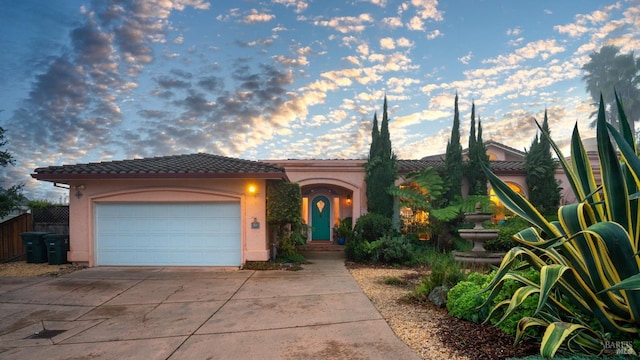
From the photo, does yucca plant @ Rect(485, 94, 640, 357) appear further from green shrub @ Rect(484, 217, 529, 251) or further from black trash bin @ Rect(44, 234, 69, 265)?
black trash bin @ Rect(44, 234, 69, 265)

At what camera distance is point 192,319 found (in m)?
5.13

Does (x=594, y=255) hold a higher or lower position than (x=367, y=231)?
higher

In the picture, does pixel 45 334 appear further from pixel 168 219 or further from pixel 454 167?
pixel 454 167

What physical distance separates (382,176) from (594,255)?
10208mm

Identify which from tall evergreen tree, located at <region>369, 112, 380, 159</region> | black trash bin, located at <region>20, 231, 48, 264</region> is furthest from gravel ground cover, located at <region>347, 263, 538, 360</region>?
black trash bin, located at <region>20, 231, 48, 264</region>

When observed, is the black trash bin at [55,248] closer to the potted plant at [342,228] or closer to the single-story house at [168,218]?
the single-story house at [168,218]

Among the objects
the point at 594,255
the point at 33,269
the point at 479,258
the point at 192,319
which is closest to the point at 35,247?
the point at 33,269

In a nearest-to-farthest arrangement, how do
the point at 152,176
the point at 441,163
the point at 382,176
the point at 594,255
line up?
the point at 594,255, the point at 152,176, the point at 382,176, the point at 441,163

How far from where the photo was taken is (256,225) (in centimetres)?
987

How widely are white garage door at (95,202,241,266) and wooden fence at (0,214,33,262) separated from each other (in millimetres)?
3801

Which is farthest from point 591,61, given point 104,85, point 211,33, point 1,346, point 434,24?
point 1,346

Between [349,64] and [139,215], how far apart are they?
28.6ft

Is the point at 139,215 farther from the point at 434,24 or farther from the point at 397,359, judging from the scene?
the point at 434,24

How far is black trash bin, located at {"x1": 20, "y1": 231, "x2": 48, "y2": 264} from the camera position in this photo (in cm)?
1038
